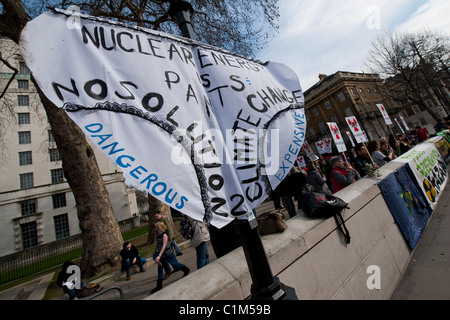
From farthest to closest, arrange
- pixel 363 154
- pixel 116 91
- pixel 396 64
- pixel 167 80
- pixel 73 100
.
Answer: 1. pixel 396 64
2. pixel 363 154
3. pixel 167 80
4. pixel 116 91
5. pixel 73 100

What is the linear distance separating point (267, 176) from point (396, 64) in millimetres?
34809

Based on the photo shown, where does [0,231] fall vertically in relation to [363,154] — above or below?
above

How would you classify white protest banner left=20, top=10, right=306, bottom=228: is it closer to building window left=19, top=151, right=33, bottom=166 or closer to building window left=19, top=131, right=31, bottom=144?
building window left=19, top=151, right=33, bottom=166

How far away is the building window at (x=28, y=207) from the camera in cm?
2989

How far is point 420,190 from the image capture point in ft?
17.3

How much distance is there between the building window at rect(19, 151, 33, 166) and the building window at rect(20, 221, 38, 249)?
9.19 m

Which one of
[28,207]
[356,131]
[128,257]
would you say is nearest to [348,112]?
[356,131]

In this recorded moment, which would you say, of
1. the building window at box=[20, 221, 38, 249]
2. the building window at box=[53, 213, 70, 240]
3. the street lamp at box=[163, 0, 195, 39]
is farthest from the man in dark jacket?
the building window at box=[20, 221, 38, 249]

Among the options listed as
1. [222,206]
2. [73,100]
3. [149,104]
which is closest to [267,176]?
[222,206]

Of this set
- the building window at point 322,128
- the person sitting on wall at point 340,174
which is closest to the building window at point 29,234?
the person sitting on wall at point 340,174

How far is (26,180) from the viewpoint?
31.4 m

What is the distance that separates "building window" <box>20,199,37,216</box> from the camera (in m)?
29.9

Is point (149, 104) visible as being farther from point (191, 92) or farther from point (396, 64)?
point (396, 64)

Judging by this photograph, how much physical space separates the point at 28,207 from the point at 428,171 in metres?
42.1
